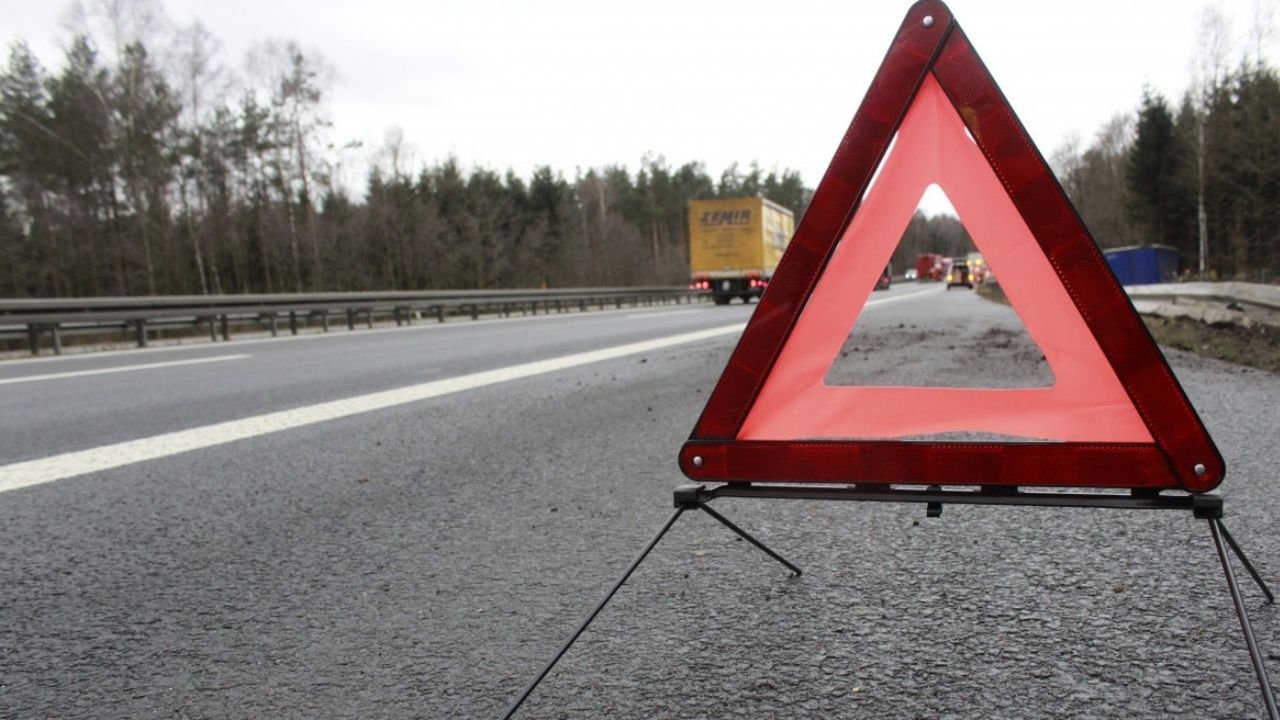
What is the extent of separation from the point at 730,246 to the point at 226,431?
28.9 m

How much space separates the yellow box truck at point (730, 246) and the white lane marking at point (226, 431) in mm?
25126

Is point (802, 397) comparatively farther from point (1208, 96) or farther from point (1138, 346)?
point (1208, 96)

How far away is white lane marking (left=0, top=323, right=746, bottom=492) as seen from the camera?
12.6 ft

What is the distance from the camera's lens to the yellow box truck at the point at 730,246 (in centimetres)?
3238

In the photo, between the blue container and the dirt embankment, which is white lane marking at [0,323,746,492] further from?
the blue container

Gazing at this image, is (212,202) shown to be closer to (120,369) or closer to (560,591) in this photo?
(120,369)

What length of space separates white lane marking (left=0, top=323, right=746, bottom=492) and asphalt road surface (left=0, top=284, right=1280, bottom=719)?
0.14ft

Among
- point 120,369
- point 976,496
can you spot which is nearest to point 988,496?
point 976,496

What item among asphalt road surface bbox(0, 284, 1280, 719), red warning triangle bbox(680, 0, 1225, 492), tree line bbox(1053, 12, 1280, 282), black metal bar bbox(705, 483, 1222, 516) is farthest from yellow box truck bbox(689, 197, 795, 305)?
black metal bar bbox(705, 483, 1222, 516)

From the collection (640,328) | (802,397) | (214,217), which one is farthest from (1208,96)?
(802,397)

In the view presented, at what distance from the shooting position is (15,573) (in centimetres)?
248

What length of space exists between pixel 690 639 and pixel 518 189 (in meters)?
66.1

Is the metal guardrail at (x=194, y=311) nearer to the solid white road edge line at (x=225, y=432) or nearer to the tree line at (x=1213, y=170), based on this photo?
the solid white road edge line at (x=225, y=432)

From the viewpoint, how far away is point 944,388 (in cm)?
179
